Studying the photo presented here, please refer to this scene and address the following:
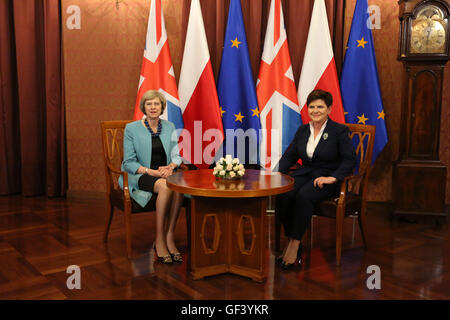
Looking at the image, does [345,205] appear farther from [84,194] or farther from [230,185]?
[84,194]

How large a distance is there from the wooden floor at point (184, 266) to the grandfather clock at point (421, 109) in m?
0.25

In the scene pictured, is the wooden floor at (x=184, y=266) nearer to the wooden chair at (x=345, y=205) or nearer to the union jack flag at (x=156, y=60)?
the wooden chair at (x=345, y=205)

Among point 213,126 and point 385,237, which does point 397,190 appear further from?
point 213,126

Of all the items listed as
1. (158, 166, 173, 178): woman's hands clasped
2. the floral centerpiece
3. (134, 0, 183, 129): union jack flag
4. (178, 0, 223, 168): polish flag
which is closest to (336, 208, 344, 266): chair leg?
the floral centerpiece

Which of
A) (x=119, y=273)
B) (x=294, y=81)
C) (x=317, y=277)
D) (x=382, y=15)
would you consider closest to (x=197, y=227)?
(x=119, y=273)

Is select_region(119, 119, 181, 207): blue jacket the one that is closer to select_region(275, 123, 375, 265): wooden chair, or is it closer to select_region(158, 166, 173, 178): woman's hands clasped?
select_region(158, 166, 173, 178): woman's hands clasped

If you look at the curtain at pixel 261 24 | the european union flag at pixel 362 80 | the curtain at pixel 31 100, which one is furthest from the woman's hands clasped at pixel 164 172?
the curtain at pixel 31 100

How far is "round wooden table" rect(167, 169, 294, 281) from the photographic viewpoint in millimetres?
2619

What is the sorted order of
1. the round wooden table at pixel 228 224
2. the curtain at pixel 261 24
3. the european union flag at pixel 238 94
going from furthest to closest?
1. the curtain at pixel 261 24
2. the european union flag at pixel 238 94
3. the round wooden table at pixel 228 224

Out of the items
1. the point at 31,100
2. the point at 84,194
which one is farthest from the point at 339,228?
the point at 31,100

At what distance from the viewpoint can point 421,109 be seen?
3947 millimetres

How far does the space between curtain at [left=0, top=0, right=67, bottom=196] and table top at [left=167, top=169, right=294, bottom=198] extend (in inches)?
103

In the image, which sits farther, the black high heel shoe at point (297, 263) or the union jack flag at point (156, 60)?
the union jack flag at point (156, 60)

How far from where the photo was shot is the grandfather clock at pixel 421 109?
150 inches
